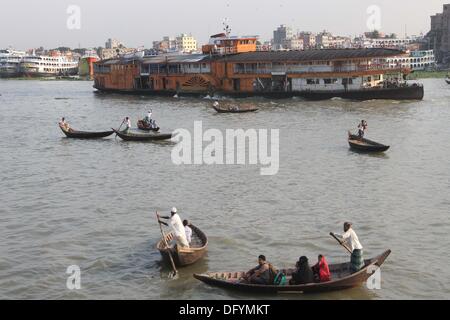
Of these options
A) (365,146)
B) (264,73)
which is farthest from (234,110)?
(365,146)

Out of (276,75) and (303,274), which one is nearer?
(303,274)

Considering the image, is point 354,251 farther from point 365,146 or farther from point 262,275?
point 365,146

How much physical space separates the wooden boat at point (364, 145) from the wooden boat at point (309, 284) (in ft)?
57.0

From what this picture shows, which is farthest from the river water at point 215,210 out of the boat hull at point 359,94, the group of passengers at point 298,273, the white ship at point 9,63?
the white ship at point 9,63

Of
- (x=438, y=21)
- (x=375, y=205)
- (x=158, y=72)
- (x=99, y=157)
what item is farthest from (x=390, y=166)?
(x=438, y=21)

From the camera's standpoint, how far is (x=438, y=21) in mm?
194500

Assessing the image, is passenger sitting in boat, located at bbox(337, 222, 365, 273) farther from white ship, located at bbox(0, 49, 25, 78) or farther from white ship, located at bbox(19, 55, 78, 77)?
white ship, located at bbox(0, 49, 25, 78)

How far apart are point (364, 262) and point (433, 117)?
38.2 meters

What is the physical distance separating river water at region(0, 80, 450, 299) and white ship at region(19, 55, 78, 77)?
131m

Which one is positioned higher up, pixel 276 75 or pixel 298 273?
pixel 276 75

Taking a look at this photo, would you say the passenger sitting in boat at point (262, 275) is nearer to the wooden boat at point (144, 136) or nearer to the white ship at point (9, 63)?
the wooden boat at point (144, 136)

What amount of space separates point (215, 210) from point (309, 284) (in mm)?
8662
